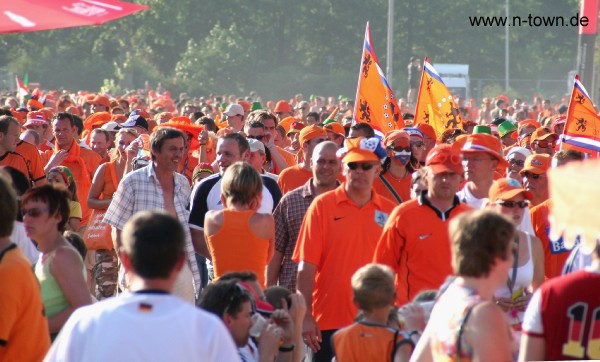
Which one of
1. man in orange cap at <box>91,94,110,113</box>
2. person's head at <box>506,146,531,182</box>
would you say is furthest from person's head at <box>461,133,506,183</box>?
man in orange cap at <box>91,94,110,113</box>

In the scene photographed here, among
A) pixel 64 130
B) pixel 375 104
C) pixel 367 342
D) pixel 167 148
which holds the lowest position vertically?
pixel 367 342

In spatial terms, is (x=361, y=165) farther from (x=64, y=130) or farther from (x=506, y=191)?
(x=64, y=130)

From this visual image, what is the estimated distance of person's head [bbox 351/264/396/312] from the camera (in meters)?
5.61

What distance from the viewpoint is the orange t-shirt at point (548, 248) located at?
7.70m

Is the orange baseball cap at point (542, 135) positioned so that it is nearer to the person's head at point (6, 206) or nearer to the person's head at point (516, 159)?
the person's head at point (516, 159)

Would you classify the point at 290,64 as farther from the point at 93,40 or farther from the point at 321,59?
the point at 93,40

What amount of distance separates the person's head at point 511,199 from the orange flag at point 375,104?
6.59 metres

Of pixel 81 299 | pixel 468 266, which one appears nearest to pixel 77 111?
pixel 81 299

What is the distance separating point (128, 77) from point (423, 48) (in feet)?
53.8

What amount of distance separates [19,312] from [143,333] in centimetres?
107

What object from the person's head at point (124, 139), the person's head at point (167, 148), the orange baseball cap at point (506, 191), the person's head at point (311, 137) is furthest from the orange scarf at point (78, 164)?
the orange baseball cap at point (506, 191)

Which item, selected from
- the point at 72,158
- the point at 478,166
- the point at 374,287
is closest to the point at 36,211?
the point at 374,287

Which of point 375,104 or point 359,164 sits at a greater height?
point 375,104

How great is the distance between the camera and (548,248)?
7.78 metres
